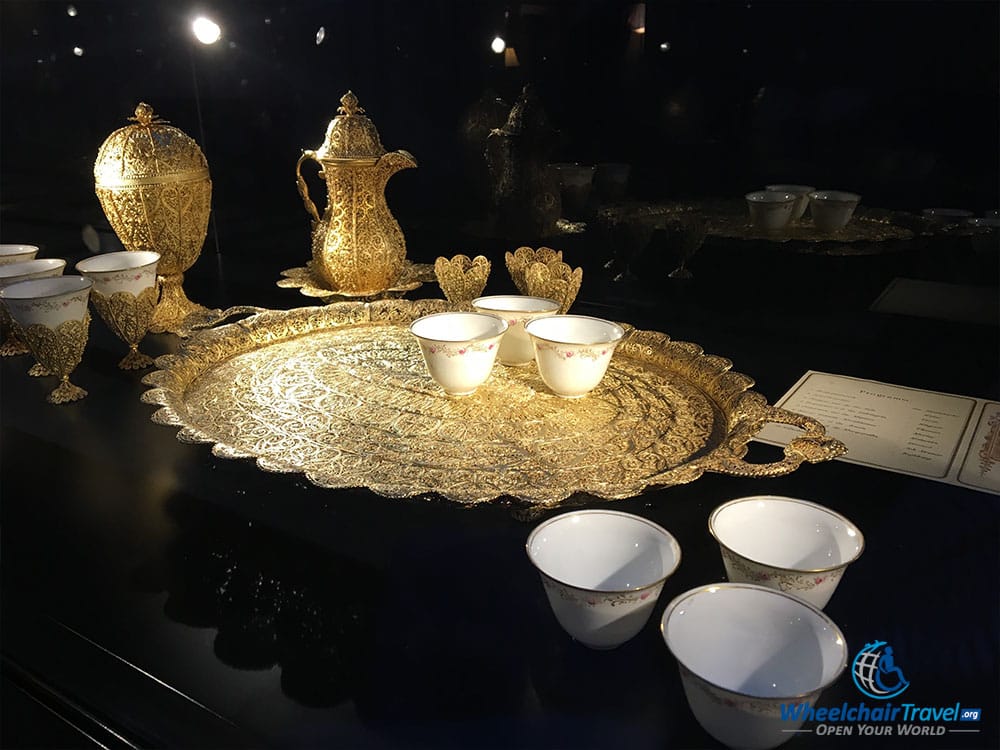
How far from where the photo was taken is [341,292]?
1521 millimetres

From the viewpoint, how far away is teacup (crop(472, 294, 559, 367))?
1066 millimetres

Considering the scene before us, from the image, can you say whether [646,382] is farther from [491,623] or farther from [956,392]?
[956,392]

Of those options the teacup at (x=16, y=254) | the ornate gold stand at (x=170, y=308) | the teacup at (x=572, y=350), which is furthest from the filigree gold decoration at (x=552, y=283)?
the teacup at (x=16, y=254)

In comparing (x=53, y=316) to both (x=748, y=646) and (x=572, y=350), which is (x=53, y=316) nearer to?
(x=572, y=350)

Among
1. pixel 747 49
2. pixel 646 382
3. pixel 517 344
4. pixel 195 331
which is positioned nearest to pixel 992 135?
pixel 747 49

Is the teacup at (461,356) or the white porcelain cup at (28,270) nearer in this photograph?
the teacup at (461,356)

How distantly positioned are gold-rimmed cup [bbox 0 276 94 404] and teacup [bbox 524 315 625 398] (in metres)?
0.69

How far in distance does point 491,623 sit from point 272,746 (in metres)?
0.24

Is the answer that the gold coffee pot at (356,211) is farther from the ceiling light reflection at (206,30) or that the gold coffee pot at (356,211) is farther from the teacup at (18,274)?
the ceiling light reflection at (206,30)

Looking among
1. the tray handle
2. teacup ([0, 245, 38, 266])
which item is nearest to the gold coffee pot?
teacup ([0, 245, 38, 266])

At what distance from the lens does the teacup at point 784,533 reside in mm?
709

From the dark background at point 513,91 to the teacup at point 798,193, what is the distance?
0.08 feet

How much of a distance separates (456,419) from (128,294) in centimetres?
66

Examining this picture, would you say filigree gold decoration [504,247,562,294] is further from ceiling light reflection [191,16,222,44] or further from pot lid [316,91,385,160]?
ceiling light reflection [191,16,222,44]
